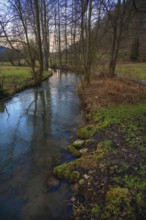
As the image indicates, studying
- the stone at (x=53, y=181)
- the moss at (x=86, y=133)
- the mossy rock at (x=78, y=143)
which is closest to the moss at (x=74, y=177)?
the stone at (x=53, y=181)

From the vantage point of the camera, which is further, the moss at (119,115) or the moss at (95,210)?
the moss at (119,115)

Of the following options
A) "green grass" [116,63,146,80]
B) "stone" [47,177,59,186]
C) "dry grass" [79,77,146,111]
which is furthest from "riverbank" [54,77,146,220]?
"green grass" [116,63,146,80]

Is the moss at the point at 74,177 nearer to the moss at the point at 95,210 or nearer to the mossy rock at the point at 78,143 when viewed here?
the moss at the point at 95,210

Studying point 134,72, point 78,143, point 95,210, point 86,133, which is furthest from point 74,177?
point 134,72

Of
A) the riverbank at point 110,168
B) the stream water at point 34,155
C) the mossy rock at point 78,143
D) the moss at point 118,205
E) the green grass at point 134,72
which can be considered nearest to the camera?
the moss at point 118,205

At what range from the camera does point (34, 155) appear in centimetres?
438

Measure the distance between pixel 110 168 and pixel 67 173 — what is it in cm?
87

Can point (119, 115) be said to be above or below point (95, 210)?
above

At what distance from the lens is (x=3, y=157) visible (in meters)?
4.30

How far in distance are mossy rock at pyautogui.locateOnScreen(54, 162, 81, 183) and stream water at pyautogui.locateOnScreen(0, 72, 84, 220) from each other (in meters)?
0.14

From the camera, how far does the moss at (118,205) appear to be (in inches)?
98.6

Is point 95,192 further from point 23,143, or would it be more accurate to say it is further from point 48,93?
point 48,93

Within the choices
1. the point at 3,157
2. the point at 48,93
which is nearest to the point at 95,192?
the point at 3,157

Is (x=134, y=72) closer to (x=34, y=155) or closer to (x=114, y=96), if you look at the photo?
(x=114, y=96)
